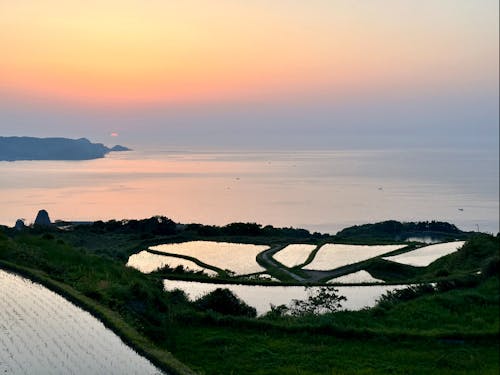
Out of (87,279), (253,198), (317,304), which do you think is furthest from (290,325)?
(253,198)

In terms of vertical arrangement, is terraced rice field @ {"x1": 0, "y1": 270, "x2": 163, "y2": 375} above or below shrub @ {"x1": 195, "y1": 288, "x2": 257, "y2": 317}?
above

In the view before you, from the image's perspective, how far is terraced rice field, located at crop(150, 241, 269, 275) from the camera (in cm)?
2623

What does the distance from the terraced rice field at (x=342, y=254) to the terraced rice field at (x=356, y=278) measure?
1.66m

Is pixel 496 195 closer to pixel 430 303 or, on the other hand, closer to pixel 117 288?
pixel 430 303

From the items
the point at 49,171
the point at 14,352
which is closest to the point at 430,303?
the point at 14,352

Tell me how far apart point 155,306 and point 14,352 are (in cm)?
593

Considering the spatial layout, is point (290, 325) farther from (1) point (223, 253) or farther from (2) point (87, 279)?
(1) point (223, 253)

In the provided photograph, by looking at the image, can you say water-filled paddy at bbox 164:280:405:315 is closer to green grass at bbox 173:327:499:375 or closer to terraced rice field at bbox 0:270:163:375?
green grass at bbox 173:327:499:375

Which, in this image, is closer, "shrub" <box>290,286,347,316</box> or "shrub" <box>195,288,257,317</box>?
"shrub" <box>195,288,257,317</box>

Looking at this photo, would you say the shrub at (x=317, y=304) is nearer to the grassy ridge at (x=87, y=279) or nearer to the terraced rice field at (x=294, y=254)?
the grassy ridge at (x=87, y=279)

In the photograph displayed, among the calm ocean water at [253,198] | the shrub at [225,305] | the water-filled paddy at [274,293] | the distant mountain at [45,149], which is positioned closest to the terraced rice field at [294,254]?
the water-filled paddy at [274,293]

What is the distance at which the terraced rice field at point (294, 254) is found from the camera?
27328mm

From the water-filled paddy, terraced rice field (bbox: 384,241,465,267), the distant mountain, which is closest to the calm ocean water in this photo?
the distant mountain

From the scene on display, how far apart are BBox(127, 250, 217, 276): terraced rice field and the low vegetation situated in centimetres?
686
